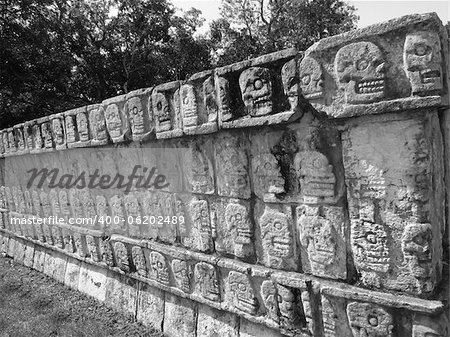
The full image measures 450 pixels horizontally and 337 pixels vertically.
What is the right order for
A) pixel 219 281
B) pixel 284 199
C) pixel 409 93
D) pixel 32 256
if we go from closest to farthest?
pixel 409 93 → pixel 284 199 → pixel 219 281 → pixel 32 256

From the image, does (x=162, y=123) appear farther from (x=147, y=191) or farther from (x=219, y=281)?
(x=219, y=281)

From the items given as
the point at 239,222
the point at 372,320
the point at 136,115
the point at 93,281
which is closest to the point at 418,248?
the point at 372,320

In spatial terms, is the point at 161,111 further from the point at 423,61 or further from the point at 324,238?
the point at 423,61

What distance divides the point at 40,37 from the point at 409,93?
563 inches

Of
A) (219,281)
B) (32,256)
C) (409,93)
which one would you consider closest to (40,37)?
(32,256)

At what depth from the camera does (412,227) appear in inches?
63.6

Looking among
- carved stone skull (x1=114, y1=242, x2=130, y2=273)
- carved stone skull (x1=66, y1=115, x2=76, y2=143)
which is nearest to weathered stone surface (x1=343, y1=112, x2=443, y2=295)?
carved stone skull (x1=114, y1=242, x2=130, y2=273)

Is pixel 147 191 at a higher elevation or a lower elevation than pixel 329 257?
higher

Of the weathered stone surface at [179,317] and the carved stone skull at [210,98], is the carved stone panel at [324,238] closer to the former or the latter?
the carved stone skull at [210,98]

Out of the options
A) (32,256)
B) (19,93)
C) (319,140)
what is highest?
(19,93)

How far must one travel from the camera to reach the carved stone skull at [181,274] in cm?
276

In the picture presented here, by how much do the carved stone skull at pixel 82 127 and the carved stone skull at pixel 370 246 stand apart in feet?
8.68

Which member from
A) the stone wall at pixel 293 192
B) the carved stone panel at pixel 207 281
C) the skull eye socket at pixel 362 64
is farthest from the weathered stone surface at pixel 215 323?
the skull eye socket at pixel 362 64

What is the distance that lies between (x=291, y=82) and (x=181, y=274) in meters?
1.68
